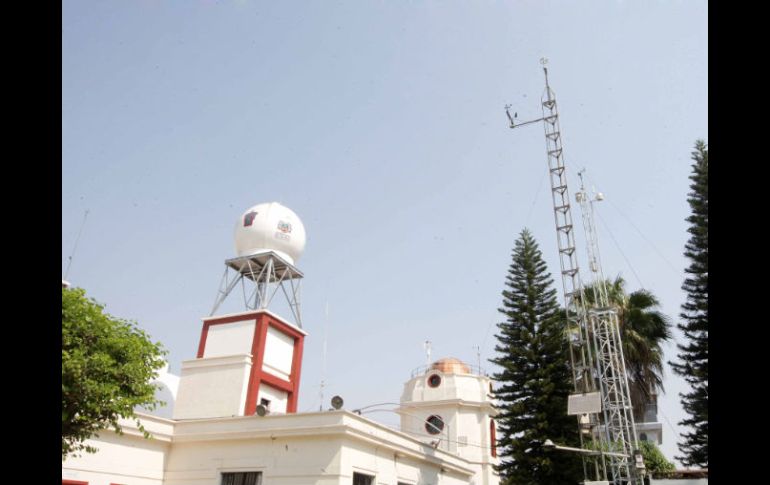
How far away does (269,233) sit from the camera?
23781 millimetres

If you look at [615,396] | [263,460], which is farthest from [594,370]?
[263,460]

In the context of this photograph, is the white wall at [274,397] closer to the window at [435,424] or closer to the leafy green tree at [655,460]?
the window at [435,424]

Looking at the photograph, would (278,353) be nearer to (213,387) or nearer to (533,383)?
(213,387)

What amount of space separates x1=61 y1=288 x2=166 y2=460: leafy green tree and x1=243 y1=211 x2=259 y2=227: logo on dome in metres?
12.0

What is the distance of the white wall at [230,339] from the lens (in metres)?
20.8

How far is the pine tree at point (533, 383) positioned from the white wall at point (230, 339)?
9.38m

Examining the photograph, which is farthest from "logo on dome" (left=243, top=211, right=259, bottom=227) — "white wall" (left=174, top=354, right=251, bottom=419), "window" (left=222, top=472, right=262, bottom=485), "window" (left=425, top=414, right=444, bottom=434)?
"window" (left=425, top=414, right=444, bottom=434)

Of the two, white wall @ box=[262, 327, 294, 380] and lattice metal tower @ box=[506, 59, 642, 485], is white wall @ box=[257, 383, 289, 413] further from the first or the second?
lattice metal tower @ box=[506, 59, 642, 485]

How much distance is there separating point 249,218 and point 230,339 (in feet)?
18.5

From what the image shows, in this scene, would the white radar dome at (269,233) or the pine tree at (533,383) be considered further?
the white radar dome at (269,233)

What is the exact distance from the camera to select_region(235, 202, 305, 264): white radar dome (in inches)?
937

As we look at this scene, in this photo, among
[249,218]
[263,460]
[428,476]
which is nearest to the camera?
[263,460]

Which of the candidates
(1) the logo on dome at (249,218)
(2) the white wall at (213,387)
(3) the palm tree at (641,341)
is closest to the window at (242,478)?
(2) the white wall at (213,387)
